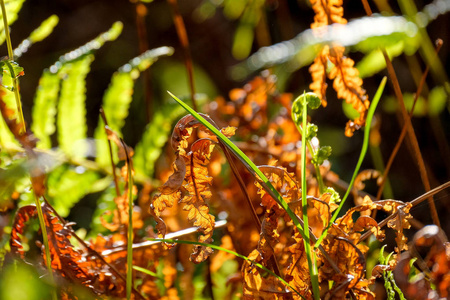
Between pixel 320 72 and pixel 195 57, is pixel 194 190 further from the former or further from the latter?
pixel 195 57

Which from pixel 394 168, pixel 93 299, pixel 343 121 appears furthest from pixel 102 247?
pixel 343 121

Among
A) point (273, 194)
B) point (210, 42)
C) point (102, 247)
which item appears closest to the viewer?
point (273, 194)

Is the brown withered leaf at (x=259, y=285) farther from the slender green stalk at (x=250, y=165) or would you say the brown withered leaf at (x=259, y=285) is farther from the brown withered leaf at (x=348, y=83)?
the brown withered leaf at (x=348, y=83)

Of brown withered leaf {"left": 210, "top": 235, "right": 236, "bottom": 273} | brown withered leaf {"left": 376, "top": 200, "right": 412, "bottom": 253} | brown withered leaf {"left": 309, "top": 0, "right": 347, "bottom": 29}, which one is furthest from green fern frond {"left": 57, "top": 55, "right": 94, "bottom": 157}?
brown withered leaf {"left": 376, "top": 200, "right": 412, "bottom": 253}

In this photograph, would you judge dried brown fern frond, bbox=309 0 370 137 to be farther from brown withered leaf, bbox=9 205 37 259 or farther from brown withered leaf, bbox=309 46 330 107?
brown withered leaf, bbox=9 205 37 259

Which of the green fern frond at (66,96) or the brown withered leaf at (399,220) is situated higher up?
the green fern frond at (66,96)

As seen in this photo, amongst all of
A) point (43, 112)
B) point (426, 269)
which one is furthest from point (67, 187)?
point (426, 269)

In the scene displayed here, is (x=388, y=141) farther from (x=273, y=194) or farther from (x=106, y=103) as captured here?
(x=273, y=194)

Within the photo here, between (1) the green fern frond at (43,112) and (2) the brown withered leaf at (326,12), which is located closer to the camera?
(2) the brown withered leaf at (326,12)

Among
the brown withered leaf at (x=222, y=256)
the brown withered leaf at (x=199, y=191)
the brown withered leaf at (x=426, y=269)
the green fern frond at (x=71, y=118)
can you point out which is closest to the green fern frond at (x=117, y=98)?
the green fern frond at (x=71, y=118)
